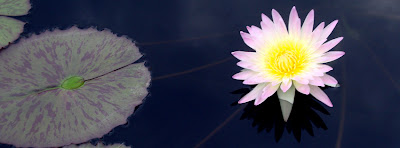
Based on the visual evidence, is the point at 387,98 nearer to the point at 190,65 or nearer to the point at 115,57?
the point at 190,65

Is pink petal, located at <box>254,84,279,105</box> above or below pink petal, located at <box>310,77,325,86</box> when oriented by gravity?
below

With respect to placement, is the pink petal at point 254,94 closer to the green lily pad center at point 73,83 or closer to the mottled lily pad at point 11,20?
the green lily pad center at point 73,83

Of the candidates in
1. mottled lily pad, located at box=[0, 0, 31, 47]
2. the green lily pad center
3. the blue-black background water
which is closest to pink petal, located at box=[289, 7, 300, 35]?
the blue-black background water

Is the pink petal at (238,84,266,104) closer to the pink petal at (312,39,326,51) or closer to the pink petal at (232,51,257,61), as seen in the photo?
the pink petal at (232,51,257,61)

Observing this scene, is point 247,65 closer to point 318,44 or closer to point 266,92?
point 266,92

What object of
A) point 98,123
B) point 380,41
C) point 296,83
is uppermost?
point 380,41

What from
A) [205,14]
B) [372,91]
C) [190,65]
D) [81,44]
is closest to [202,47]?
[190,65]
